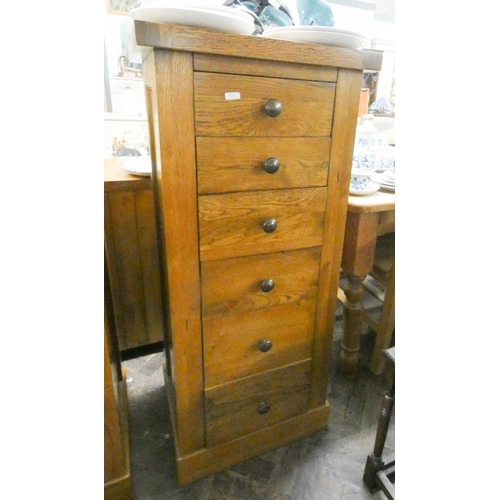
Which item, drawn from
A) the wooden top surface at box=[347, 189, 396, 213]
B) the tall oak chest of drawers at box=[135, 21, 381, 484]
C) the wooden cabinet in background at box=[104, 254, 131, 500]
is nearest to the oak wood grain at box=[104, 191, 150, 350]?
the wooden cabinet in background at box=[104, 254, 131, 500]

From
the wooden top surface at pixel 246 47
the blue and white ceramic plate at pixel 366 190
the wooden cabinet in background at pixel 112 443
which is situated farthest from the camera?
the blue and white ceramic plate at pixel 366 190

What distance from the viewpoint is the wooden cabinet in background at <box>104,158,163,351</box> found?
112cm

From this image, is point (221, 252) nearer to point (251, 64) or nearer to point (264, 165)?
point (264, 165)

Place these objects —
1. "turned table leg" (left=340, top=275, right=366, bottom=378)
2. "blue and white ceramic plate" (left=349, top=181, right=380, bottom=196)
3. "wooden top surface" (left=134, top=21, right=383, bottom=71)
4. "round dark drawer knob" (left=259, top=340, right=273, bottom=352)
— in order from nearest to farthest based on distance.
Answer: "wooden top surface" (left=134, top=21, right=383, bottom=71)
"round dark drawer knob" (left=259, top=340, right=273, bottom=352)
"blue and white ceramic plate" (left=349, top=181, right=380, bottom=196)
"turned table leg" (left=340, top=275, right=366, bottom=378)

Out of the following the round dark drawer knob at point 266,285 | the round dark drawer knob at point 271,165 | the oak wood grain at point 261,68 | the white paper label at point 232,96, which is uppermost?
the oak wood grain at point 261,68

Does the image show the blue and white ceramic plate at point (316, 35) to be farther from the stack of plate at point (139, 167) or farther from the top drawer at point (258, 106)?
the stack of plate at point (139, 167)

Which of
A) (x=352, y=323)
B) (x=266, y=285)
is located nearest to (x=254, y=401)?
(x=266, y=285)

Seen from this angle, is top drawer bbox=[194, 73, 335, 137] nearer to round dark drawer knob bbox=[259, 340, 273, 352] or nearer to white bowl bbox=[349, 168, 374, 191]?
white bowl bbox=[349, 168, 374, 191]

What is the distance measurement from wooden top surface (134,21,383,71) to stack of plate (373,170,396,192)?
0.54 meters

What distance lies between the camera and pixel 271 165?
0.77 metres

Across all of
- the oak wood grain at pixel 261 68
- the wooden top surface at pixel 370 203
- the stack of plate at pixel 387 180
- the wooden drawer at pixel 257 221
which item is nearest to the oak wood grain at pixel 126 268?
the wooden drawer at pixel 257 221

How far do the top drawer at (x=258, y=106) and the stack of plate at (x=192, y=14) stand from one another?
9 cm

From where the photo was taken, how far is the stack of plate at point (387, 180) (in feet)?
4.19
